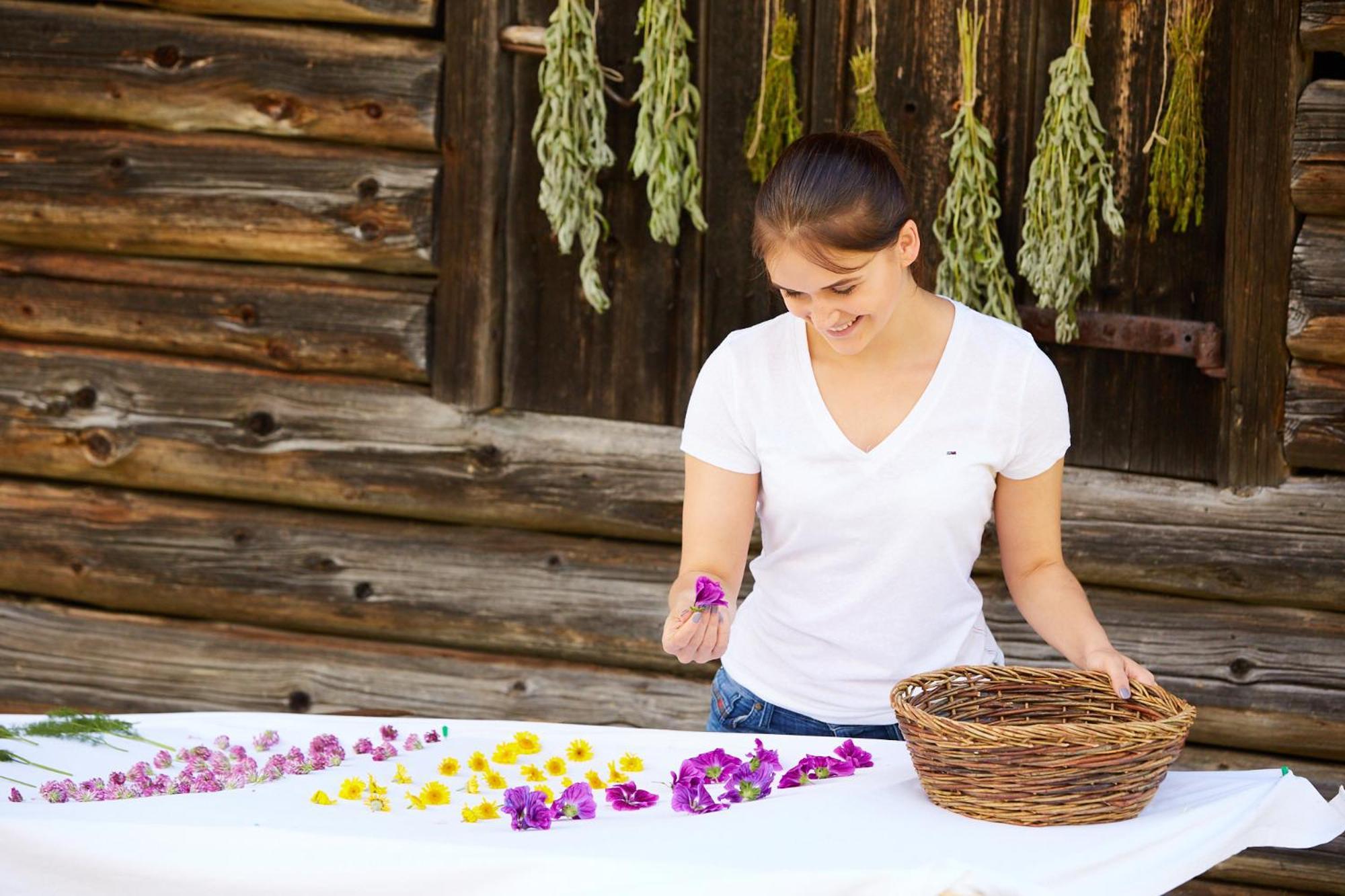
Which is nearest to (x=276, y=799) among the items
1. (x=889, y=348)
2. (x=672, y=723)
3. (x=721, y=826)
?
(x=721, y=826)

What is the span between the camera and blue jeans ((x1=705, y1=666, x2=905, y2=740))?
243 cm

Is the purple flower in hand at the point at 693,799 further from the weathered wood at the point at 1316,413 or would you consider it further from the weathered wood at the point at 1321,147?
the weathered wood at the point at 1321,147

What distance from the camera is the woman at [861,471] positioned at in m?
2.28

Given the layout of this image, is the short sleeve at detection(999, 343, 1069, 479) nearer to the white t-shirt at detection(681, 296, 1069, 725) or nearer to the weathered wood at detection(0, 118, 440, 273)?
the white t-shirt at detection(681, 296, 1069, 725)

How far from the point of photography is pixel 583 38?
3.63 meters

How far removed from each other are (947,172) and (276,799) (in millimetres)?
2216

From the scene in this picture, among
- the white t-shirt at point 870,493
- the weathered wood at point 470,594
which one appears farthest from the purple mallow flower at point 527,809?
the weathered wood at point 470,594

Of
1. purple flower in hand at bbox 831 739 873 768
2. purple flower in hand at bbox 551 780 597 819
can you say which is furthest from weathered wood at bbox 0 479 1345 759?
purple flower in hand at bbox 551 780 597 819

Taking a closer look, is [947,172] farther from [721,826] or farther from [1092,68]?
[721,826]

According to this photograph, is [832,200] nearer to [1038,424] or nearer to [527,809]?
[1038,424]

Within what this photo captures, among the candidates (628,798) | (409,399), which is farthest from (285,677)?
(628,798)

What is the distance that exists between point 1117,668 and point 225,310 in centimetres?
281

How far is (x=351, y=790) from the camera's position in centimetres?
213

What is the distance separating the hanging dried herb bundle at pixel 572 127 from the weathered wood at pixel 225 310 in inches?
21.6
